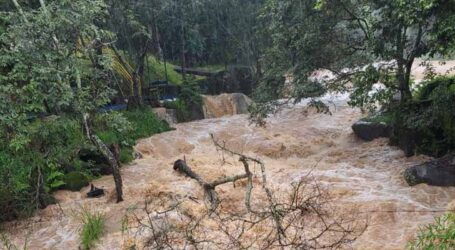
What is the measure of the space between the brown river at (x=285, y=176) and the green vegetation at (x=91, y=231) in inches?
6.3

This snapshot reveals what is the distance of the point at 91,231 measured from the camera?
8.31 meters

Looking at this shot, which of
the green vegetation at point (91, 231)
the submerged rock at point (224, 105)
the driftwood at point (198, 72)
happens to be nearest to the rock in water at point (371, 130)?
the submerged rock at point (224, 105)

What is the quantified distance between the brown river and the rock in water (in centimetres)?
30

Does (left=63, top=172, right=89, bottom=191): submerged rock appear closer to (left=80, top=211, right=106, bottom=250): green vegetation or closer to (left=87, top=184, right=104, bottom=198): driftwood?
(left=87, top=184, right=104, bottom=198): driftwood

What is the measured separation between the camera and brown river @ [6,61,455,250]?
27.6 ft

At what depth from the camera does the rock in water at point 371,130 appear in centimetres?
1416

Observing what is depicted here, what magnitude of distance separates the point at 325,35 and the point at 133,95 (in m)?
9.82

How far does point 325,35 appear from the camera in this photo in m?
12.2

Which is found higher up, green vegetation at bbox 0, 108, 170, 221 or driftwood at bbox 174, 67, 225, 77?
driftwood at bbox 174, 67, 225, 77

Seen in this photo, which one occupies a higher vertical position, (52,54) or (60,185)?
(52,54)

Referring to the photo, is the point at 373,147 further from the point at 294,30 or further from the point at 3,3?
the point at 3,3

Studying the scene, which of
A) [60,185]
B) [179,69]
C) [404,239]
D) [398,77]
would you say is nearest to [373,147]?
[398,77]

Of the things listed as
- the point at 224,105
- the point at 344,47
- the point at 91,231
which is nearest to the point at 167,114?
the point at 224,105

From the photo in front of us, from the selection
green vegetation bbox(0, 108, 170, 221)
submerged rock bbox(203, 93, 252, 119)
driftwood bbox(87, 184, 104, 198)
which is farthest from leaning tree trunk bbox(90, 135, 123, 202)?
submerged rock bbox(203, 93, 252, 119)
